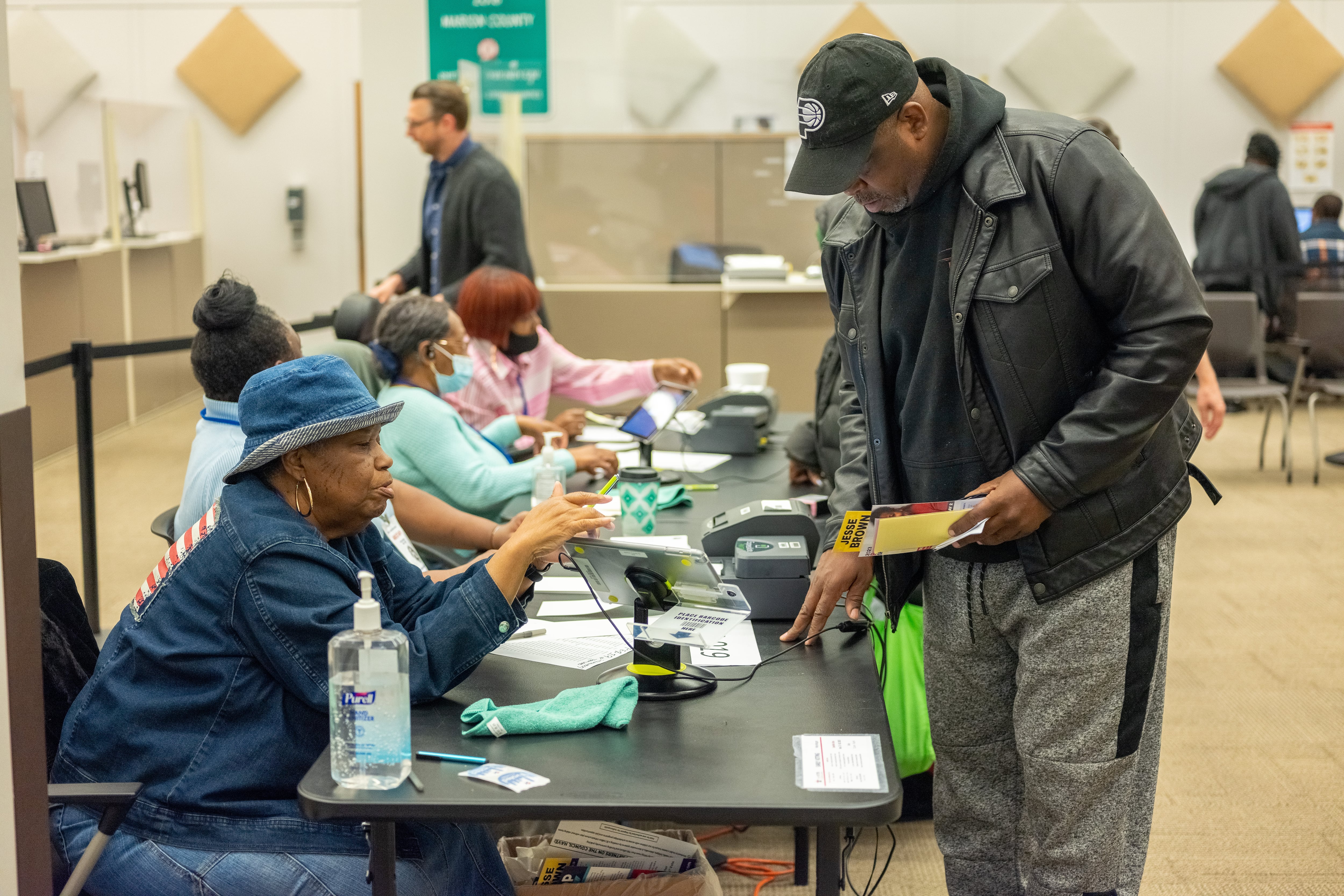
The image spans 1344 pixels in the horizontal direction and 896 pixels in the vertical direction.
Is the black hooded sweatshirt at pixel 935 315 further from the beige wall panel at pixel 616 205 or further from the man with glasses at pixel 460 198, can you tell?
the beige wall panel at pixel 616 205

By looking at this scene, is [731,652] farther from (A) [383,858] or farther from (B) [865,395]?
(A) [383,858]

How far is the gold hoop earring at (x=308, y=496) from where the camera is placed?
1.75 meters

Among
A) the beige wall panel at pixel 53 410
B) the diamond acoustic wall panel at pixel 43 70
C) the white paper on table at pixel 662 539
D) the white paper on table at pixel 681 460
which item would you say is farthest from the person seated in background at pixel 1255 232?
the diamond acoustic wall panel at pixel 43 70

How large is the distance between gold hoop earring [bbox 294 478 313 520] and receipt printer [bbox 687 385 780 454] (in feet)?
6.73

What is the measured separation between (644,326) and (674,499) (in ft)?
10.6

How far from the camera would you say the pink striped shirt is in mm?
3865

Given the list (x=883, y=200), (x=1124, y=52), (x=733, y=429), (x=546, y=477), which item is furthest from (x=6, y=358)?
(x=1124, y=52)

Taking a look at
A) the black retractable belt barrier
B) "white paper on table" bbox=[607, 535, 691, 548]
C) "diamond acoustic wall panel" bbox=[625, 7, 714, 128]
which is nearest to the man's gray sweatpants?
"white paper on table" bbox=[607, 535, 691, 548]

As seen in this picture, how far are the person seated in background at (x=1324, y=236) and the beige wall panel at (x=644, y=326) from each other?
185 inches

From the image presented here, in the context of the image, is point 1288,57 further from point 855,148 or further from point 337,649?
point 337,649

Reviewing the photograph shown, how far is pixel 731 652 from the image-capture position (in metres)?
1.93

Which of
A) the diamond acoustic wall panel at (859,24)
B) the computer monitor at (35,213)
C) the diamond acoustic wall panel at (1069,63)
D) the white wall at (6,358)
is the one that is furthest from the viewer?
the diamond acoustic wall panel at (1069,63)

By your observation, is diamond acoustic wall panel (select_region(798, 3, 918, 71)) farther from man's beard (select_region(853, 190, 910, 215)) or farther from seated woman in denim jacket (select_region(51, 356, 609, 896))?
seated woman in denim jacket (select_region(51, 356, 609, 896))

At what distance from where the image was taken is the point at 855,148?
168cm
